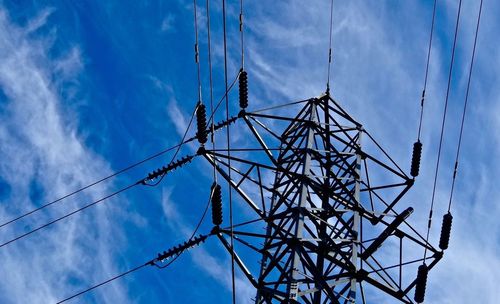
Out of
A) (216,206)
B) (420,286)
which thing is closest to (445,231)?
(420,286)

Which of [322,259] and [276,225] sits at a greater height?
[276,225]

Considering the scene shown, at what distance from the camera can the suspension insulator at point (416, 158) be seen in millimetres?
24125

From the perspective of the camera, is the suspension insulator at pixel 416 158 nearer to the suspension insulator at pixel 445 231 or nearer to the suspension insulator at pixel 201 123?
the suspension insulator at pixel 445 231

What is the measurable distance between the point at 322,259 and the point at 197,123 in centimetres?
564

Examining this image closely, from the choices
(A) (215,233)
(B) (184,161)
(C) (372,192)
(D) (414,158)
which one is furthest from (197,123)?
(D) (414,158)

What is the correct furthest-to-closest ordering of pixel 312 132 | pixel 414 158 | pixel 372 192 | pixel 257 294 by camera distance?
pixel 414 158 → pixel 372 192 → pixel 312 132 → pixel 257 294

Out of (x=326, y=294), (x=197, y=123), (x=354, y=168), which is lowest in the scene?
(x=326, y=294)

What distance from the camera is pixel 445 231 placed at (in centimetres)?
2302

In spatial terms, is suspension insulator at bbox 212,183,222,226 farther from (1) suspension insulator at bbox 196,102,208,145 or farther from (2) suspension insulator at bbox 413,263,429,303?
(2) suspension insulator at bbox 413,263,429,303

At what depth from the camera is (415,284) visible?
67.9ft

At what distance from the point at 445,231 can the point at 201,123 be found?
7.67 m

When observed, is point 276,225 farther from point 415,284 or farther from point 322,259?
point 415,284

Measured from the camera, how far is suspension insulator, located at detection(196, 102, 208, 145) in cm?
2178

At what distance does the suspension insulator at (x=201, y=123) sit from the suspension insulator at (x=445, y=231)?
730 cm
